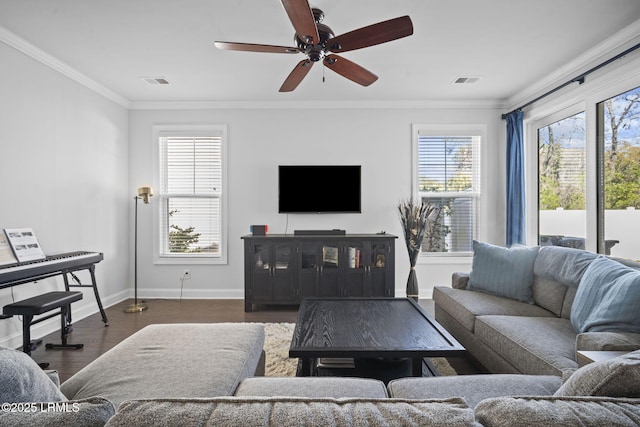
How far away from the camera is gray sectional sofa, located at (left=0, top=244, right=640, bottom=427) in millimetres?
584

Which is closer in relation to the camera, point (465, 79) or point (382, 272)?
point (465, 79)

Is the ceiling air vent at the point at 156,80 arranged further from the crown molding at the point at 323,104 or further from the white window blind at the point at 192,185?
the white window blind at the point at 192,185

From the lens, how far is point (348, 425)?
0.58m

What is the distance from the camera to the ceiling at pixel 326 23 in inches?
97.0

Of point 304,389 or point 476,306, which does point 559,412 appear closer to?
point 304,389

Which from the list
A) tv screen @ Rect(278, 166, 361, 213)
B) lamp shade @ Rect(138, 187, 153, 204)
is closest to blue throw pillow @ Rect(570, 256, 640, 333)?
tv screen @ Rect(278, 166, 361, 213)

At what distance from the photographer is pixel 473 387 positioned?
1.29 meters

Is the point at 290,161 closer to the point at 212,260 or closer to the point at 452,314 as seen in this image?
the point at 212,260

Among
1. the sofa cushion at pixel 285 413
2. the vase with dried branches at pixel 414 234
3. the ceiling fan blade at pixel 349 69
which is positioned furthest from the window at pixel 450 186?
the sofa cushion at pixel 285 413

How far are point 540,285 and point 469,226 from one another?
6.52 feet

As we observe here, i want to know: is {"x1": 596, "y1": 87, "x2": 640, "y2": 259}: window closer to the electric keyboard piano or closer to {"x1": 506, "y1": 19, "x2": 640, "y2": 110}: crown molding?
{"x1": 506, "y1": 19, "x2": 640, "y2": 110}: crown molding

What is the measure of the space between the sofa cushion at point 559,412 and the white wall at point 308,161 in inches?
155

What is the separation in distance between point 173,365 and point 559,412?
4.54 ft

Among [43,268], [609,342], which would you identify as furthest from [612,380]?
[43,268]
